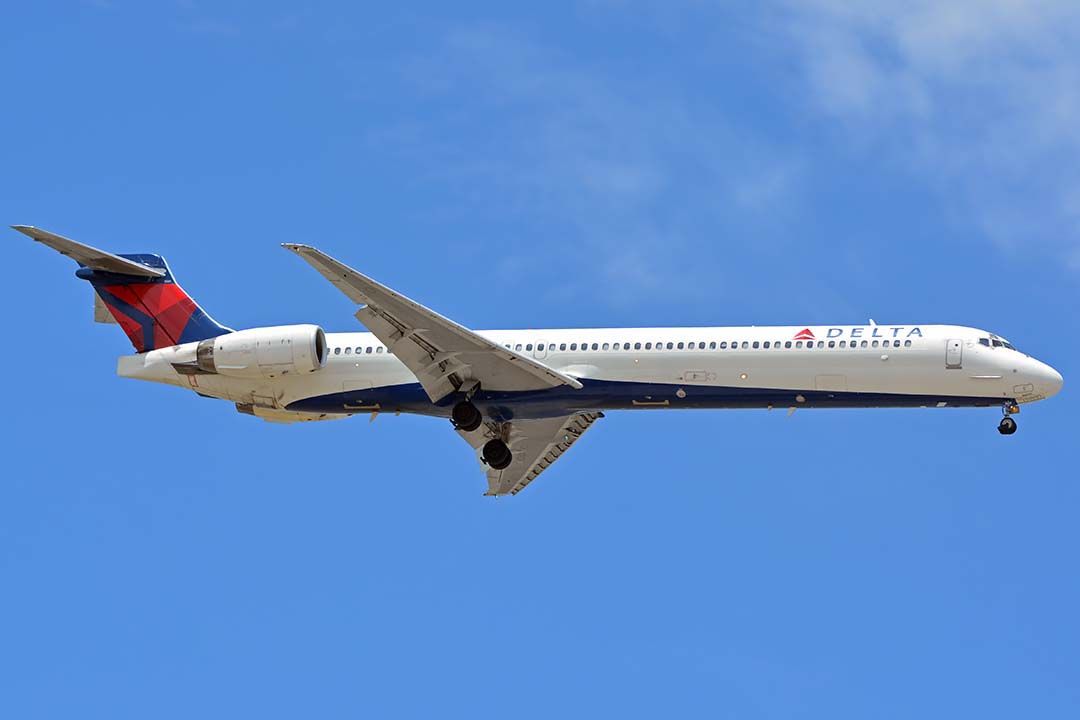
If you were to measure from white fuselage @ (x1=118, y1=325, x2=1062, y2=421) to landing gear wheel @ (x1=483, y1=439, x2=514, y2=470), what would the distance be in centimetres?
212

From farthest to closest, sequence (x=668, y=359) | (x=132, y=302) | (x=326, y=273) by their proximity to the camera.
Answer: (x=132, y=302) < (x=668, y=359) < (x=326, y=273)

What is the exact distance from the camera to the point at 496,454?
1553 inches

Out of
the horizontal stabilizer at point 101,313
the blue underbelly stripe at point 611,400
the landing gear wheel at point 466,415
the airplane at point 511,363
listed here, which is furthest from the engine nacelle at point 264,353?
the landing gear wheel at point 466,415

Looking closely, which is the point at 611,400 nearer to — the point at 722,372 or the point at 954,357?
the point at 722,372

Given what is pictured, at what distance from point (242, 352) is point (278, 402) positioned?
1697 millimetres

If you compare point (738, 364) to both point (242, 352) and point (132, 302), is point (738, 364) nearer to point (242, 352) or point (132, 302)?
point (242, 352)

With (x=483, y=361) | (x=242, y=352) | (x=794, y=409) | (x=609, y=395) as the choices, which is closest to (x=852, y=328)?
(x=794, y=409)

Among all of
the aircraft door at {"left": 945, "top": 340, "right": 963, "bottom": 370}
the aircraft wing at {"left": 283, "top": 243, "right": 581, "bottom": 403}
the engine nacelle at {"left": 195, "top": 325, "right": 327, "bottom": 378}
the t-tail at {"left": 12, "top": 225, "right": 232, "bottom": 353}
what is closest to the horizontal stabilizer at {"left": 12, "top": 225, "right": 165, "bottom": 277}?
the t-tail at {"left": 12, "top": 225, "right": 232, "bottom": 353}

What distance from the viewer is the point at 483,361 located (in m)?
35.9

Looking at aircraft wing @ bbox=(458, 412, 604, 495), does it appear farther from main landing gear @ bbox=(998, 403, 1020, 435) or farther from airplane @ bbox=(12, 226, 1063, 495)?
main landing gear @ bbox=(998, 403, 1020, 435)

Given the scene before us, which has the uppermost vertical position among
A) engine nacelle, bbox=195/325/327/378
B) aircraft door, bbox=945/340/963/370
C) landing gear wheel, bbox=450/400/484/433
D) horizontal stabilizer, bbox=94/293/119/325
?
aircraft door, bbox=945/340/963/370

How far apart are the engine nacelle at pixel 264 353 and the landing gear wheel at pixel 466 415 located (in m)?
3.32

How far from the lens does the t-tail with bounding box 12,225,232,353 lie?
38438 millimetres

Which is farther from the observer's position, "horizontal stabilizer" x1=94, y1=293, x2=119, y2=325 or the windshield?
"horizontal stabilizer" x1=94, y1=293, x2=119, y2=325
